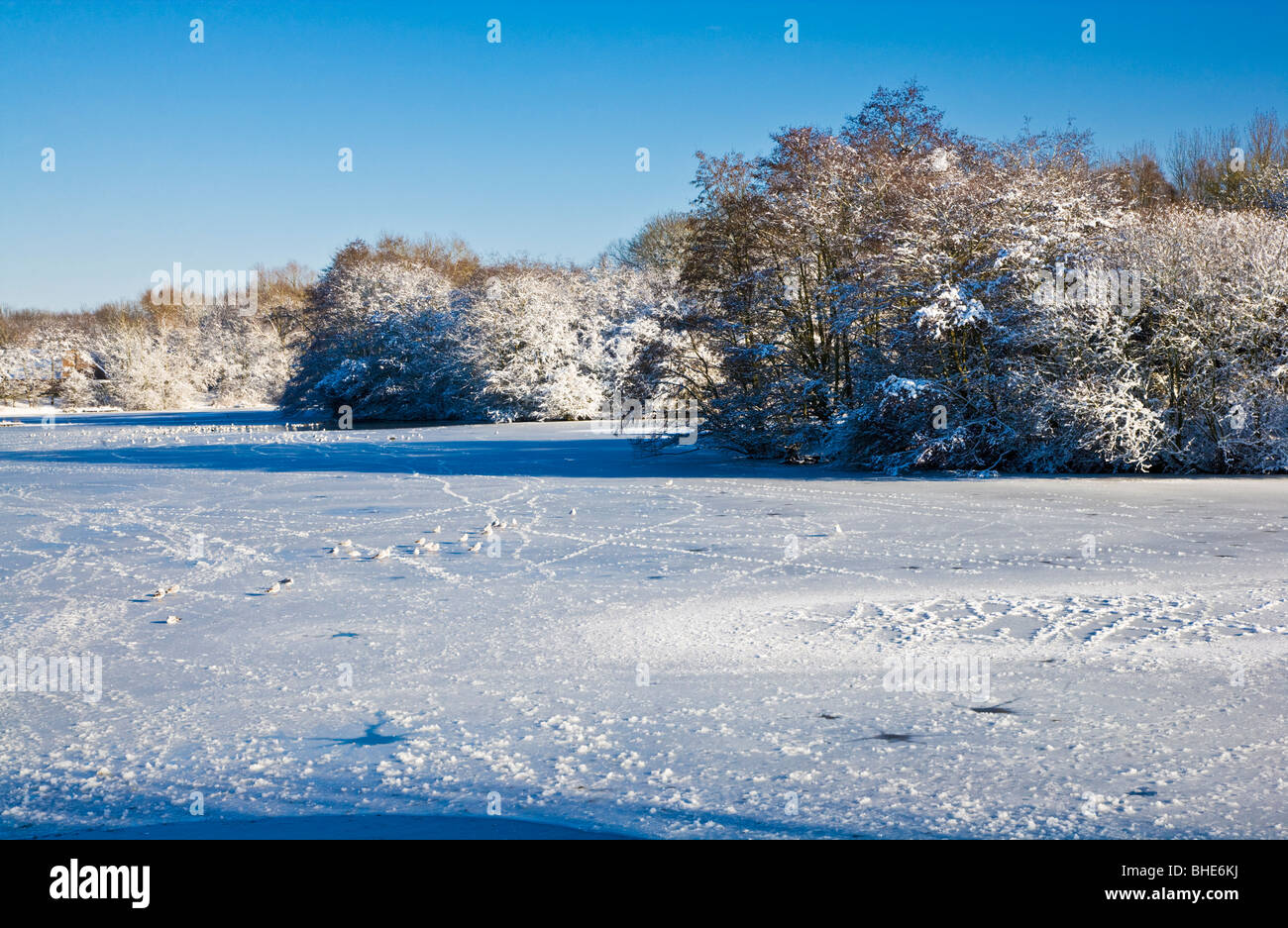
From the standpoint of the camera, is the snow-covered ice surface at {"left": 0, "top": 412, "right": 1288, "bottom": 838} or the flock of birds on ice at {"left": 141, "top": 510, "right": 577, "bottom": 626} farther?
the flock of birds on ice at {"left": 141, "top": 510, "right": 577, "bottom": 626}

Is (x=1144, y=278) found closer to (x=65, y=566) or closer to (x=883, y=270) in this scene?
(x=883, y=270)

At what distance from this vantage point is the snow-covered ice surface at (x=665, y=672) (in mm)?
3525

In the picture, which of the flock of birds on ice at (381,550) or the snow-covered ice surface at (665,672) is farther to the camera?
the flock of birds on ice at (381,550)

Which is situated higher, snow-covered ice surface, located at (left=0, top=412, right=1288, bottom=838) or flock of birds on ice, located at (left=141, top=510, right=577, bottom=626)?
flock of birds on ice, located at (left=141, top=510, right=577, bottom=626)

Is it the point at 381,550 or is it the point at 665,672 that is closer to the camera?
the point at 665,672

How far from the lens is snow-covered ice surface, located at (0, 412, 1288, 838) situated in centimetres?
353

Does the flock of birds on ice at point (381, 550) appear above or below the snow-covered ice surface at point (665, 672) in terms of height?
above

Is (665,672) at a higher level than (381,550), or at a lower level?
lower

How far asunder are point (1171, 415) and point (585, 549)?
11.5 m

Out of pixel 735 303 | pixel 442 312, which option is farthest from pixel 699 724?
pixel 442 312

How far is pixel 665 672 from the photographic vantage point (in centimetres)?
522
